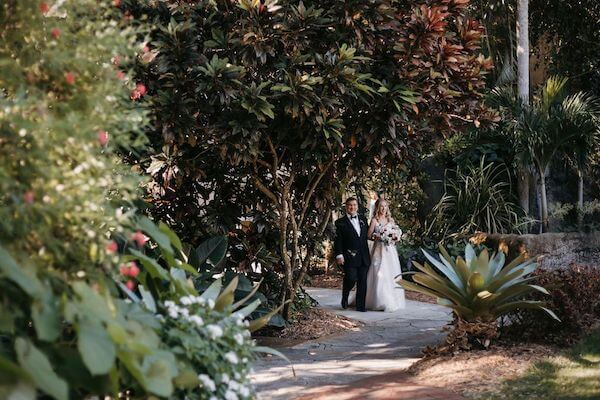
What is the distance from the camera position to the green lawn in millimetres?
6129

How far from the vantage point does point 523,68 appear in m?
15.1

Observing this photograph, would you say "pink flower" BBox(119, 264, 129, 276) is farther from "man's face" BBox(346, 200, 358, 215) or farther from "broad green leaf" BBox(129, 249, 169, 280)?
"man's face" BBox(346, 200, 358, 215)

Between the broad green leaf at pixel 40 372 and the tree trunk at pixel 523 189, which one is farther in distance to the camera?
the tree trunk at pixel 523 189

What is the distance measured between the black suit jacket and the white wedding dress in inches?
16.4

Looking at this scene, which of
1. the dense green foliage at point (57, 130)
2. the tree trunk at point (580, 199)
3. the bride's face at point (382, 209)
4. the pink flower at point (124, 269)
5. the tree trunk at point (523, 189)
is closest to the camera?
the dense green foliage at point (57, 130)

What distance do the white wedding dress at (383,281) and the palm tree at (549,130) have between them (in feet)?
11.2

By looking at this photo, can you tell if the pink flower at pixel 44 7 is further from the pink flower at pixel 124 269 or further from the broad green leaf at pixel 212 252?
the broad green leaf at pixel 212 252

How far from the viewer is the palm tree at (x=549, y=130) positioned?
1386 centimetres

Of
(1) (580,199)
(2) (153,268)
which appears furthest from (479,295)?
(1) (580,199)

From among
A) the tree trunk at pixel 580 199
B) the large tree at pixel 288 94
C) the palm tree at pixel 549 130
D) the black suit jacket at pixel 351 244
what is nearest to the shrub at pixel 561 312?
the large tree at pixel 288 94

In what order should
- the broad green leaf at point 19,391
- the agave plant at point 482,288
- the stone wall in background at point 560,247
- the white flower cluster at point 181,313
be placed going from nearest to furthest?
the broad green leaf at point 19,391
the white flower cluster at point 181,313
the agave plant at point 482,288
the stone wall in background at point 560,247

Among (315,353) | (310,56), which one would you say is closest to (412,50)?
(310,56)

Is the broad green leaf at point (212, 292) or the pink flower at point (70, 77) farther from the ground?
the pink flower at point (70, 77)

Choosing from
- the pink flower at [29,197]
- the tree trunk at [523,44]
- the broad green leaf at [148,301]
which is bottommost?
the broad green leaf at [148,301]
